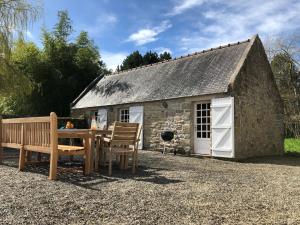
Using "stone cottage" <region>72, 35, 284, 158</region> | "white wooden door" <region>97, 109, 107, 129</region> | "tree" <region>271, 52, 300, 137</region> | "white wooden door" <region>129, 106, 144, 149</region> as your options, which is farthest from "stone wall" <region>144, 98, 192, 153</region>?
"tree" <region>271, 52, 300, 137</region>

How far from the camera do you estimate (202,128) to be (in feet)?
40.4

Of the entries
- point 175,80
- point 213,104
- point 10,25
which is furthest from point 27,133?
point 175,80

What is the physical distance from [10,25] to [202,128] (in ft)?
26.5

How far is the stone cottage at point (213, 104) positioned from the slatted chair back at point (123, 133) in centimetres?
493

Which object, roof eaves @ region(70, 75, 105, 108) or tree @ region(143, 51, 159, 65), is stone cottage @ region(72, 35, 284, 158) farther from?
tree @ region(143, 51, 159, 65)

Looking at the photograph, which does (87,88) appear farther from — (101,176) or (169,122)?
(101,176)

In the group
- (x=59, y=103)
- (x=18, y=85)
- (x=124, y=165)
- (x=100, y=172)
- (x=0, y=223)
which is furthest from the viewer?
(x=59, y=103)

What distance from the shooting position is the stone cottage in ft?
37.4

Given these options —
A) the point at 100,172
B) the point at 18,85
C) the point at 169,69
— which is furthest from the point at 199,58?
the point at 100,172

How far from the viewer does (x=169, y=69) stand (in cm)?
1519

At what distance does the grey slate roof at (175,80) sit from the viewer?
12.1 m

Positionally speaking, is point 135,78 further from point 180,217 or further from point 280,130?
point 180,217

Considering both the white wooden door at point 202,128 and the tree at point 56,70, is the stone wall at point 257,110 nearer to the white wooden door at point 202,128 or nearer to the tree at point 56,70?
the white wooden door at point 202,128

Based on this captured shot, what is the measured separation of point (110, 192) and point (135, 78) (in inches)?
477
